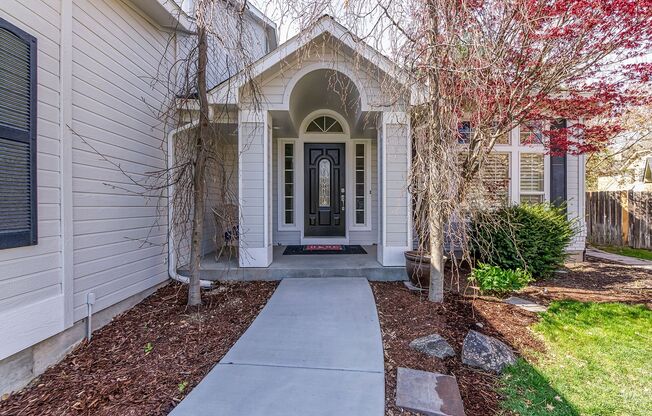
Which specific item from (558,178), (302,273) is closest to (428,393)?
(302,273)

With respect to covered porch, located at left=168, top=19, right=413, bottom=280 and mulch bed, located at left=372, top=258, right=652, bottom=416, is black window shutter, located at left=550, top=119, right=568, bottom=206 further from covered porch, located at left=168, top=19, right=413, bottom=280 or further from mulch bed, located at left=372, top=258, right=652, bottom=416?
covered porch, located at left=168, top=19, right=413, bottom=280

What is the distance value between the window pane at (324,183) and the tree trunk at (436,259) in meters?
3.63

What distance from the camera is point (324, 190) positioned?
23.8 feet

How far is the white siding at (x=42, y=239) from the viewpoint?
2.39 m

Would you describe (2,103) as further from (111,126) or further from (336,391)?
(336,391)

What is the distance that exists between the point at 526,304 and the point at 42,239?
207 inches

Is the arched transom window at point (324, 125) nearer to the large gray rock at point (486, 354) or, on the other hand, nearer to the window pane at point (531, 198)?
the window pane at point (531, 198)

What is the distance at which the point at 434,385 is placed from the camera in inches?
92.7

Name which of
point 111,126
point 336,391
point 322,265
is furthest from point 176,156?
point 336,391

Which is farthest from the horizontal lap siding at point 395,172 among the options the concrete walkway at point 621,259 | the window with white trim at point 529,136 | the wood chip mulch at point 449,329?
the concrete walkway at point 621,259

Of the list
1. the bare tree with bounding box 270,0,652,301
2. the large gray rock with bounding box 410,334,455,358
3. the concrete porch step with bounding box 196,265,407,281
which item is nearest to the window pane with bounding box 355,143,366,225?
the concrete porch step with bounding box 196,265,407,281

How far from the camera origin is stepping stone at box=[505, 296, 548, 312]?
12.9 feet

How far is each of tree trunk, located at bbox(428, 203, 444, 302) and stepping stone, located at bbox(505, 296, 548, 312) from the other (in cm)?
101

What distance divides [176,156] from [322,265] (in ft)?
9.18
